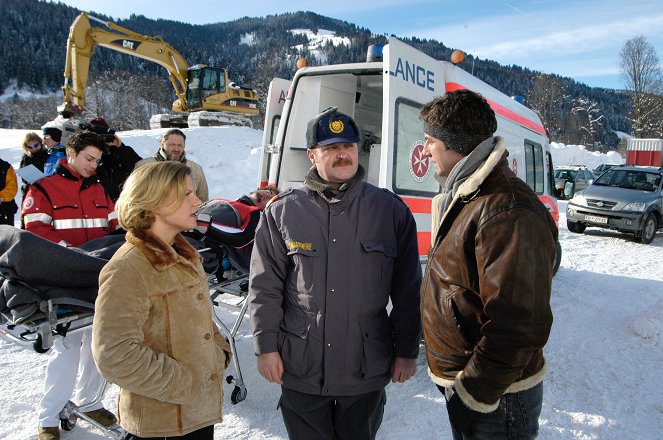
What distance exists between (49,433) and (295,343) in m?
1.91

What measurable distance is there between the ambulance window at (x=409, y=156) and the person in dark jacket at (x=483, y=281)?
6.59 feet

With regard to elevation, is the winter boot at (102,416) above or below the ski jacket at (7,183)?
below

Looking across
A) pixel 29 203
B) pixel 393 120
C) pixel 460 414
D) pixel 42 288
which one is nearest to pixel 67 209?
pixel 29 203

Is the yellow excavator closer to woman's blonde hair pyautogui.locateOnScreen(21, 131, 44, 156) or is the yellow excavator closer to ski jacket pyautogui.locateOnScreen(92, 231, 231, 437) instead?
woman's blonde hair pyautogui.locateOnScreen(21, 131, 44, 156)

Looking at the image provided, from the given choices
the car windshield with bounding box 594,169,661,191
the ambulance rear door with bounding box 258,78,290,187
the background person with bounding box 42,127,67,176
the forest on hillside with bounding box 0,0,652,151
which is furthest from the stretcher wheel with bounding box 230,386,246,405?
the car windshield with bounding box 594,169,661,191

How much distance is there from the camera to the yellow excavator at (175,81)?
538 inches

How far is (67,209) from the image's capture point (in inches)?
117

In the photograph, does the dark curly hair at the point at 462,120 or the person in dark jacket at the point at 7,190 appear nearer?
the dark curly hair at the point at 462,120

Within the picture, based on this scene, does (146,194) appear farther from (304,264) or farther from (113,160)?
(113,160)


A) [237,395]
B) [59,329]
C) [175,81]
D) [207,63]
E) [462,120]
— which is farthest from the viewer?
[207,63]

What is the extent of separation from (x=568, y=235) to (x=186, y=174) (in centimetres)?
1086

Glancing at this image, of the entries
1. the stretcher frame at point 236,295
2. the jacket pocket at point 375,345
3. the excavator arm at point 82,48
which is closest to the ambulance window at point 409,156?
the stretcher frame at point 236,295

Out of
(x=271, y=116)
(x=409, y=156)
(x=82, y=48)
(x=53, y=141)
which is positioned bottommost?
(x=409, y=156)

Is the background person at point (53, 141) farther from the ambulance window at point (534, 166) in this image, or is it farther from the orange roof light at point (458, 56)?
the ambulance window at point (534, 166)
